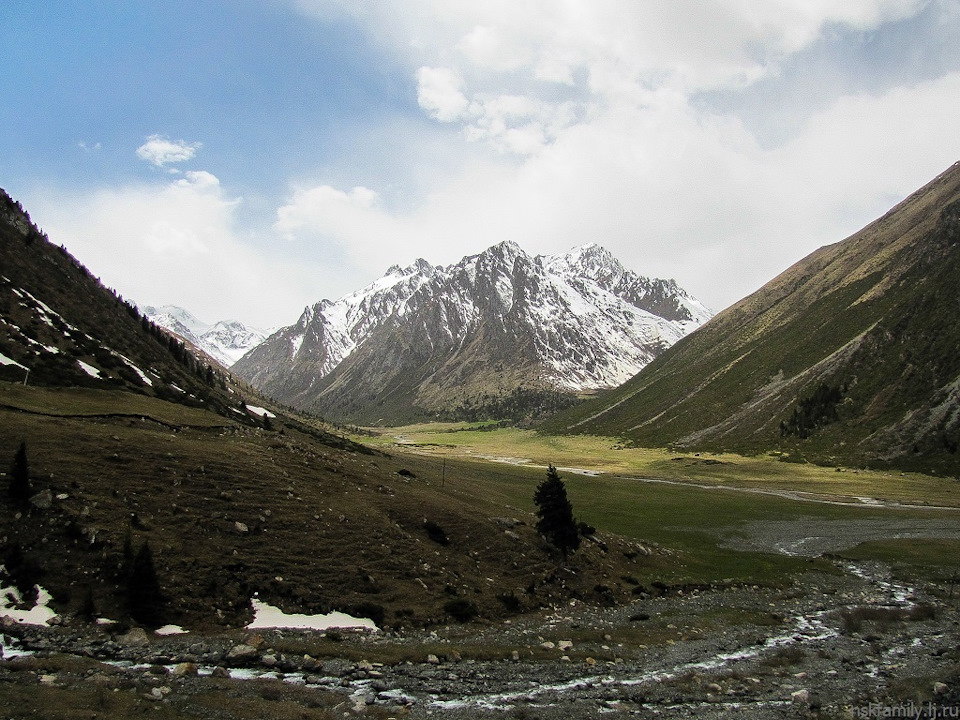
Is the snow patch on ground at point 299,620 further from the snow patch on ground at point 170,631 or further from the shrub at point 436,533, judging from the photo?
the shrub at point 436,533

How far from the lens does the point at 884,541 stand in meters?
68.8

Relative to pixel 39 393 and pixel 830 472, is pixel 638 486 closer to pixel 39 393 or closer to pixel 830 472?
pixel 830 472

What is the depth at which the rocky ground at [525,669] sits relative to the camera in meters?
20.0

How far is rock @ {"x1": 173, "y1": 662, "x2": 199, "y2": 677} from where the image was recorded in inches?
830

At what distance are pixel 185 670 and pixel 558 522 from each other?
30472 mm

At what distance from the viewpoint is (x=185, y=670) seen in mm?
21297

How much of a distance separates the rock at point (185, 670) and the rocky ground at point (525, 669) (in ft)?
0.18

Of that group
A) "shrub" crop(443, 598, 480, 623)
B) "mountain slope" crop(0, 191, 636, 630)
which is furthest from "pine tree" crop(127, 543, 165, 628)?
"shrub" crop(443, 598, 480, 623)

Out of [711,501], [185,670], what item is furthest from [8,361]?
[711,501]

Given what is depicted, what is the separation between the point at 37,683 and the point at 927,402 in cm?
19412

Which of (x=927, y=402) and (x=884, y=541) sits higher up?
(x=927, y=402)

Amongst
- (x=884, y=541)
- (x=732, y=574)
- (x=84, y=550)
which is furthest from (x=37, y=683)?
(x=884, y=541)

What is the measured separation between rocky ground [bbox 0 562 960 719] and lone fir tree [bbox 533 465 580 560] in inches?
348

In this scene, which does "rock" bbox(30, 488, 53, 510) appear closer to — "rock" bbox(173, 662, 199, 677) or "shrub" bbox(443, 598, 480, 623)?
"rock" bbox(173, 662, 199, 677)
